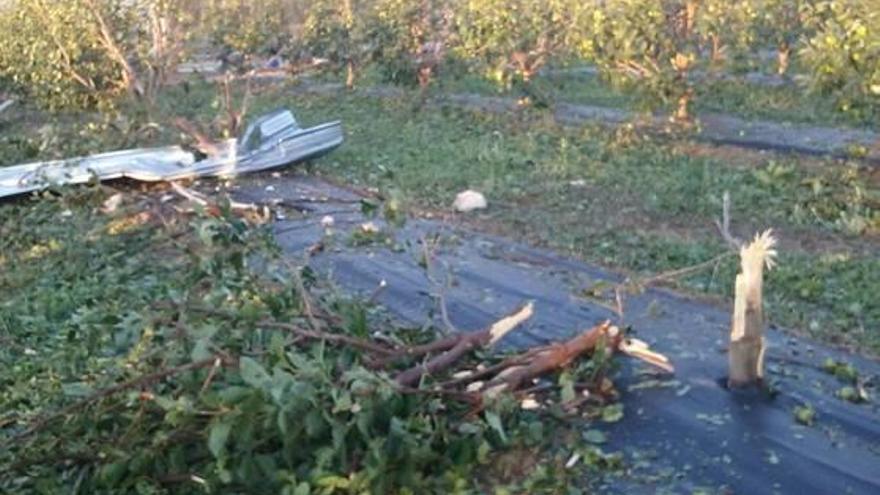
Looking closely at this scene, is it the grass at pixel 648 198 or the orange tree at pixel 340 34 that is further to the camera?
the orange tree at pixel 340 34

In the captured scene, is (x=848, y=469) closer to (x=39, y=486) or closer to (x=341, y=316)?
(x=341, y=316)

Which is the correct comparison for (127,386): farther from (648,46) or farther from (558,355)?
(648,46)

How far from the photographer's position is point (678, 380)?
464 centimetres

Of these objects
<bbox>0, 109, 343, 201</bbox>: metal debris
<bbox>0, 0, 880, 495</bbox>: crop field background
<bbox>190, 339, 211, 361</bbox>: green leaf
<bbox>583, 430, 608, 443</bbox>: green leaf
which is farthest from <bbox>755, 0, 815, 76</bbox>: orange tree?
<bbox>190, 339, 211, 361</bbox>: green leaf

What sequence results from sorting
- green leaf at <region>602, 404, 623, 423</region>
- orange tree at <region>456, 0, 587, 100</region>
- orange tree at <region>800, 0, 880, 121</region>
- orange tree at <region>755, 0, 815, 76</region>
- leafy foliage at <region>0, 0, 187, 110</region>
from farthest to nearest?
1. leafy foliage at <region>0, 0, 187, 110</region>
2. orange tree at <region>456, 0, 587, 100</region>
3. orange tree at <region>755, 0, 815, 76</region>
4. orange tree at <region>800, 0, 880, 121</region>
5. green leaf at <region>602, 404, 623, 423</region>

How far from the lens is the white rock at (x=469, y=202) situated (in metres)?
8.59

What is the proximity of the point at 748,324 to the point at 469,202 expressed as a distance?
4.31m

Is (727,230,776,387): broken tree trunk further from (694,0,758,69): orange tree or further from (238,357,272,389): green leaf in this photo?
(694,0,758,69): orange tree

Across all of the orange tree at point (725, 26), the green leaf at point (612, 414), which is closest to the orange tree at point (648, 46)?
the orange tree at point (725, 26)

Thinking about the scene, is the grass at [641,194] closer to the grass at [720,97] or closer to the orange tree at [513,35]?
the orange tree at [513,35]

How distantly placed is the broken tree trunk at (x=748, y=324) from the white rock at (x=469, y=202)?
13.7 ft

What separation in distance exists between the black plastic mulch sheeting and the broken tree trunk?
0.08 metres

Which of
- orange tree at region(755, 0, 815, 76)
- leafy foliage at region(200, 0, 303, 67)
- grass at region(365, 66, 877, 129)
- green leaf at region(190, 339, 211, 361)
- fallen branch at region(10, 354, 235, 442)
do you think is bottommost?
grass at region(365, 66, 877, 129)

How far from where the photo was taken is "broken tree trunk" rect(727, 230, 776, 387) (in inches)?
173
